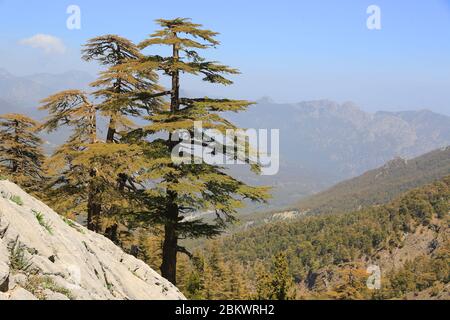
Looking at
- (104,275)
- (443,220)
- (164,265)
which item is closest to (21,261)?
(104,275)

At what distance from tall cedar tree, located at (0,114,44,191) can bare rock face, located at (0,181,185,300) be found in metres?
15.9

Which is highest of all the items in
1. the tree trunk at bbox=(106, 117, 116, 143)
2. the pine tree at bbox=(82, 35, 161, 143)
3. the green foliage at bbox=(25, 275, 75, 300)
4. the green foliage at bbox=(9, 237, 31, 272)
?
the pine tree at bbox=(82, 35, 161, 143)

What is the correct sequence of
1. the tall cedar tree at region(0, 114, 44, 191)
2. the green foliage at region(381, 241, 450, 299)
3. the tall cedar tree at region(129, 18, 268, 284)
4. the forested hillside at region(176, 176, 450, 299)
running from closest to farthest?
the tall cedar tree at region(129, 18, 268, 284), the tall cedar tree at region(0, 114, 44, 191), the green foliage at region(381, 241, 450, 299), the forested hillside at region(176, 176, 450, 299)

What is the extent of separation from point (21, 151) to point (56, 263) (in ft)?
70.1

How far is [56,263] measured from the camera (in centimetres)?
920

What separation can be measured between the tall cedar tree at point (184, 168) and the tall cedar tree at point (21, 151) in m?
13.9

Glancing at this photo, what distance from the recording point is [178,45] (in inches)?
628

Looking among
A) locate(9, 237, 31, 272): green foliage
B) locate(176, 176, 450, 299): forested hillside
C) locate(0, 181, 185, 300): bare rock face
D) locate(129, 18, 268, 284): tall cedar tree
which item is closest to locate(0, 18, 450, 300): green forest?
locate(129, 18, 268, 284): tall cedar tree

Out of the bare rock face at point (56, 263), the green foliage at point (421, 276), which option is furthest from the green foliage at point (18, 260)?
the green foliage at point (421, 276)

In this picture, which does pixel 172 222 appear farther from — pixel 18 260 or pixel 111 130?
pixel 18 260

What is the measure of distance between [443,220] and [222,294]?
110 metres

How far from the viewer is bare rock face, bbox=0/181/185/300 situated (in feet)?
25.8

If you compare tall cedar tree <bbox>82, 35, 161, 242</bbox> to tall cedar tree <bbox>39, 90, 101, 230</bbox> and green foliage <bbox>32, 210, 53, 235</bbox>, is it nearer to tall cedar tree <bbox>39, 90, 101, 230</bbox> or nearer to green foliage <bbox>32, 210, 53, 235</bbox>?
tall cedar tree <bbox>39, 90, 101, 230</bbox>
